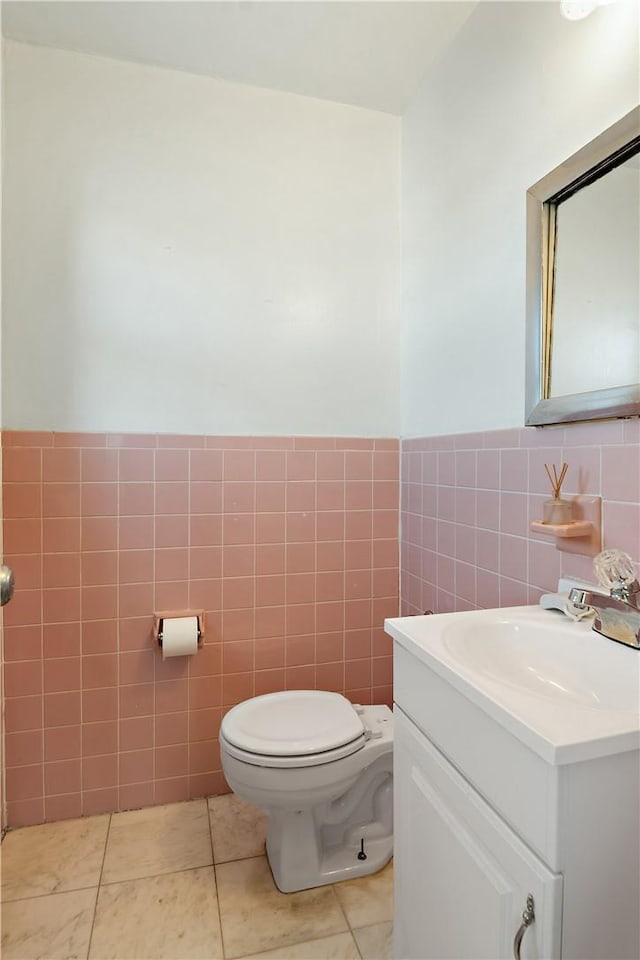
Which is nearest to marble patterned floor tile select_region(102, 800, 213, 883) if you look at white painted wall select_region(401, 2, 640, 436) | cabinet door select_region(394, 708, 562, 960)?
cabinet door select_region(394, 708, 562, 960)

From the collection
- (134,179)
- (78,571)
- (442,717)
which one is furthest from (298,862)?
(134,179)

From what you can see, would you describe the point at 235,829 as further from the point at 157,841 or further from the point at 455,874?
the point at 455,874

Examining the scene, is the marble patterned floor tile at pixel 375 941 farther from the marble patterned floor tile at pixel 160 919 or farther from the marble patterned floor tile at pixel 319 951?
the marble patterned floor tile at pixel 160 919

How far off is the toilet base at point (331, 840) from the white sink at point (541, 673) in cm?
71

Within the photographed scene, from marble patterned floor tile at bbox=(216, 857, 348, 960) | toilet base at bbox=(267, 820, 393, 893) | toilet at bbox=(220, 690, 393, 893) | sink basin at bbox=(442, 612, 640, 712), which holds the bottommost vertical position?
marble patterned floor tile at bbox=(216, 857, 348, 960)

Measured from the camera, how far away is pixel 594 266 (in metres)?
1.07

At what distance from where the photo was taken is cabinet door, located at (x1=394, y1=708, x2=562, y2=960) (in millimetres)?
621

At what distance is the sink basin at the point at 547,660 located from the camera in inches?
32.5

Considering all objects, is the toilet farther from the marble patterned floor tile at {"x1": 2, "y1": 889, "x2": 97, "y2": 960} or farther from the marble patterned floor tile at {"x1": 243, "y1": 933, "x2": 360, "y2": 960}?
the marble patterned floor tile at {"x1": 2, "y1": 889, "x2": 97, "y2": 960}

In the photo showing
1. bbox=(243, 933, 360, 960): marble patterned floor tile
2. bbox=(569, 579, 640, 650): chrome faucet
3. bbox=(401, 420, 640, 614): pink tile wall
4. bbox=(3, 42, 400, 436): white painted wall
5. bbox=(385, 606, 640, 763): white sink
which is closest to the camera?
bbox=(385, 606, 640, 763): white sink

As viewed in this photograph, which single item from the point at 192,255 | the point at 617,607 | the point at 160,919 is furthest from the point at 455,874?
the point at 192,255

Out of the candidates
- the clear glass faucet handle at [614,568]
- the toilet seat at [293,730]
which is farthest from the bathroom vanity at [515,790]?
the toilet seat at [293,730]

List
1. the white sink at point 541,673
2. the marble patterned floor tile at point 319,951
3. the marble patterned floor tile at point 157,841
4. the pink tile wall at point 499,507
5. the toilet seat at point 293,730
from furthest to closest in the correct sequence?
1. the marble patterned floor tile at point 157,841
2. the toilet seat at point 293,730
3. the marble patterned floor tile at point 319,951
4. the pink tile wall at point 499,507
5. the white sink at point 541,673

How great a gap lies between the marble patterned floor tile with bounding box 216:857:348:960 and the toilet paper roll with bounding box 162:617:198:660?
0.62m
